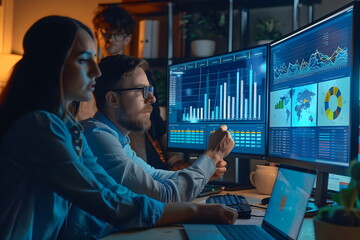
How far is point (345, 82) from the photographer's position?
112 cm

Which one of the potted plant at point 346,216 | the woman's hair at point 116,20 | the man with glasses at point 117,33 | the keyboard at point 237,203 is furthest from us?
the woman's hair at point 116,20

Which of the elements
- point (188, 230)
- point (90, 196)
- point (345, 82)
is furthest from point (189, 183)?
point (345, 82)

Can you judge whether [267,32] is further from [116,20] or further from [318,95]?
[318,95]

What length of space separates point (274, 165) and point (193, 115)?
1.36ft

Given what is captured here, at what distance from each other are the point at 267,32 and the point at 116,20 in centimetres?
105

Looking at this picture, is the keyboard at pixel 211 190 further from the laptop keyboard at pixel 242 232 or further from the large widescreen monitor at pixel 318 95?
the laptop keyboard at pixel 242 232

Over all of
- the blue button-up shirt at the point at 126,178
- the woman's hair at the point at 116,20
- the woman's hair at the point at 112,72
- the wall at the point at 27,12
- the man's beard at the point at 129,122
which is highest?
the wall at the point at 27,12

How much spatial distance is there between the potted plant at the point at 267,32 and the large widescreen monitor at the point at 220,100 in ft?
3.70

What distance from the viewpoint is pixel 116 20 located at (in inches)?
117

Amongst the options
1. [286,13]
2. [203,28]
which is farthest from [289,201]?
[286,13]

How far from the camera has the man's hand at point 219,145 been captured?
1.50 m

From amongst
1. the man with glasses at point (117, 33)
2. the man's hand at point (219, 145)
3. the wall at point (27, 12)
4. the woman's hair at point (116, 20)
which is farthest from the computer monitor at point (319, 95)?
the wall at point (27, 12)

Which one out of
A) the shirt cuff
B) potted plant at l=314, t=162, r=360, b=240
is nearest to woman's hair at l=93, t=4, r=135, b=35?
the shirt cuff

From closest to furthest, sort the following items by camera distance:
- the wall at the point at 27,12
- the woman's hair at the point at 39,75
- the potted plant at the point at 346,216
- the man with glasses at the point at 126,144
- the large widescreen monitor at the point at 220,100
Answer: the potted plant at the point at 346,216, the woman's hair at the point at 39,75, the man with glasses at the point at 126,144, the large widescreen monitor at the point at 220,100, the wall at the point at 27,12
